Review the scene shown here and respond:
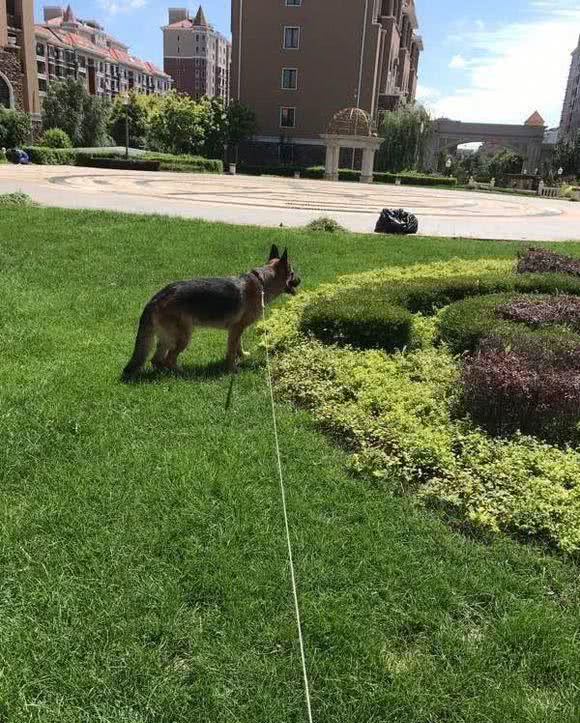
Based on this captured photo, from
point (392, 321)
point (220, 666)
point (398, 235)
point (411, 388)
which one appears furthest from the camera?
point (398, 235)

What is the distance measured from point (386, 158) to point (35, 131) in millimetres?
29356

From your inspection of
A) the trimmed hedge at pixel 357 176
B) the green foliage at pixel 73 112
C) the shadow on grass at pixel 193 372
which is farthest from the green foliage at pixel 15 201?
the green foliage at pixel 73 112

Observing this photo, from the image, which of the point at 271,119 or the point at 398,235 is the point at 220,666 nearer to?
the point at 398,235

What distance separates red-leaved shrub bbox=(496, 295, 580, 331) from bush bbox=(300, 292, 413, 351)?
1.14 meters

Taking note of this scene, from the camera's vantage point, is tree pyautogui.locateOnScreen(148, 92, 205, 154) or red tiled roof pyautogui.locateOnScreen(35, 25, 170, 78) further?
red tiled roof pyautogui.locateOnScreen(35, 25, 170, 78)

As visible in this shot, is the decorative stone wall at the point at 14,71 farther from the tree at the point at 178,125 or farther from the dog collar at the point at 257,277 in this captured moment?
the dog collar at the point at 257,277

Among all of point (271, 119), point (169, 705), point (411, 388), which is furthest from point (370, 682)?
point (271, 119)

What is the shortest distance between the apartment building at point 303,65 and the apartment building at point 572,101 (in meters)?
57.4

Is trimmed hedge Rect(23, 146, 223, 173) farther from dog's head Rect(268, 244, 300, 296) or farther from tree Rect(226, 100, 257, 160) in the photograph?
dog's head Rect(268, 244, 300, 296)

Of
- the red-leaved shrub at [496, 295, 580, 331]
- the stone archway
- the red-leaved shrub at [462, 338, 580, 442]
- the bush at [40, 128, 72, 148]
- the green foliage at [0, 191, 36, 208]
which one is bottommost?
the red-leaved shrub at [462, 338, 580, 442]

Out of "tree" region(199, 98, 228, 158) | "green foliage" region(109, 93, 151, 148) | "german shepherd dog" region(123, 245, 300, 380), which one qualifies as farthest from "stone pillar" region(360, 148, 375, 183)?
"german shepherd dog" region(123, 245, 300, 380)

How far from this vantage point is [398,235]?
13.9m

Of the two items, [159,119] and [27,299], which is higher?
[159,119]

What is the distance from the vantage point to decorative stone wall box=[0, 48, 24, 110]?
159 ft
